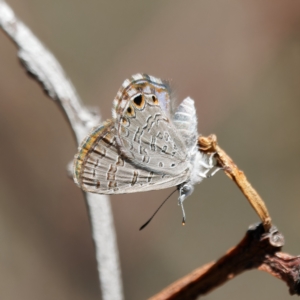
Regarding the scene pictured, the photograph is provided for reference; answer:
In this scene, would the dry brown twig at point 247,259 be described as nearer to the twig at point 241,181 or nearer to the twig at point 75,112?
the twig at point 241,181

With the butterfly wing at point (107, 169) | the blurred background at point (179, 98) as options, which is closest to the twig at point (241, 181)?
the butterfly wing at point (107, 169)

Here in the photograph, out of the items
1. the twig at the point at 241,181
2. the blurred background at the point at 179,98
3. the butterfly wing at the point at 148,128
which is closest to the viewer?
the twig at the point at 241,181

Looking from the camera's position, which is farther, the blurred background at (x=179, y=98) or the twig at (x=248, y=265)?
the blurred background at (x=179, y=98)

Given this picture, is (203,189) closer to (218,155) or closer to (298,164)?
(298,164)

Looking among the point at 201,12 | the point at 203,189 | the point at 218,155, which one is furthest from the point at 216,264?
the point at 201,12

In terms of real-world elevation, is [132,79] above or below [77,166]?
above

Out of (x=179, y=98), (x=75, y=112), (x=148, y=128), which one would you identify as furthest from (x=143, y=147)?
(x=179, y=98)

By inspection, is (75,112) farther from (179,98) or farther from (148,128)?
(179,98)
